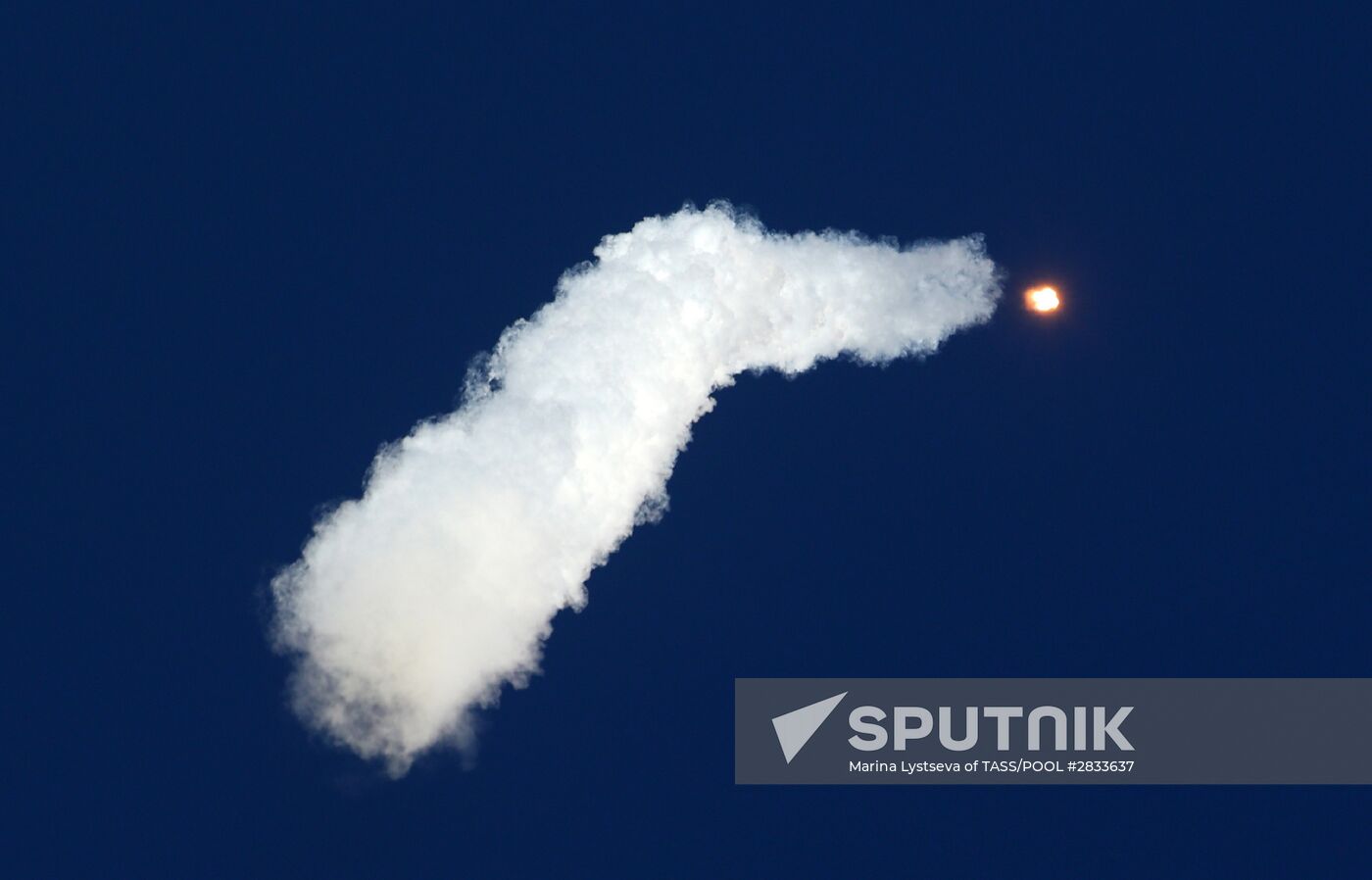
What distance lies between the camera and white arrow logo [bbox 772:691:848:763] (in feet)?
159

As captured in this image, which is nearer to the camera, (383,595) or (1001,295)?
(383,595)

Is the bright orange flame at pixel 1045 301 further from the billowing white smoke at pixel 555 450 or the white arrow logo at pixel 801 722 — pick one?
the white arrow logo at pixel 801 722

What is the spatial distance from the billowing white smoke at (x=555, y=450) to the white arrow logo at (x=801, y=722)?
940 cm

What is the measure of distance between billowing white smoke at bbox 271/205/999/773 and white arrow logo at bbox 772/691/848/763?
30.8 feet

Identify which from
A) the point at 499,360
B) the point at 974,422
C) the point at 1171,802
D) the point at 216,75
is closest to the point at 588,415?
the point at 499,360

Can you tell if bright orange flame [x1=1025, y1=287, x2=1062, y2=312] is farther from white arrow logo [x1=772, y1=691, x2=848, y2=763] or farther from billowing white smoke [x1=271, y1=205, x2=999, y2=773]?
white arrow logo [x1=772, y1=691, x2=848, y2=763]

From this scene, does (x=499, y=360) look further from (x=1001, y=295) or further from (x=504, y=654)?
(x=1001, y=295)

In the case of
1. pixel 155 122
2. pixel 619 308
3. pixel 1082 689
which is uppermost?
pixel 155 122

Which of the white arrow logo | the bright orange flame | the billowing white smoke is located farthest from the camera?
the bright orange flame

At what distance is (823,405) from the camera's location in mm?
51438

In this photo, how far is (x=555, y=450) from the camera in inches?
1949

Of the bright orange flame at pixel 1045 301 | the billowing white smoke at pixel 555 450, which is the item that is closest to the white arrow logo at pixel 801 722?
the billowing white smoke at pixel 555 450

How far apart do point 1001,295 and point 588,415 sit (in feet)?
59.9

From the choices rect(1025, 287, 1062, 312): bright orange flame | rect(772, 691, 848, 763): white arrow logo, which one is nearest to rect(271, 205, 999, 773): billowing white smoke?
rect(1025, 287, 1062, 312): bright orange flame
